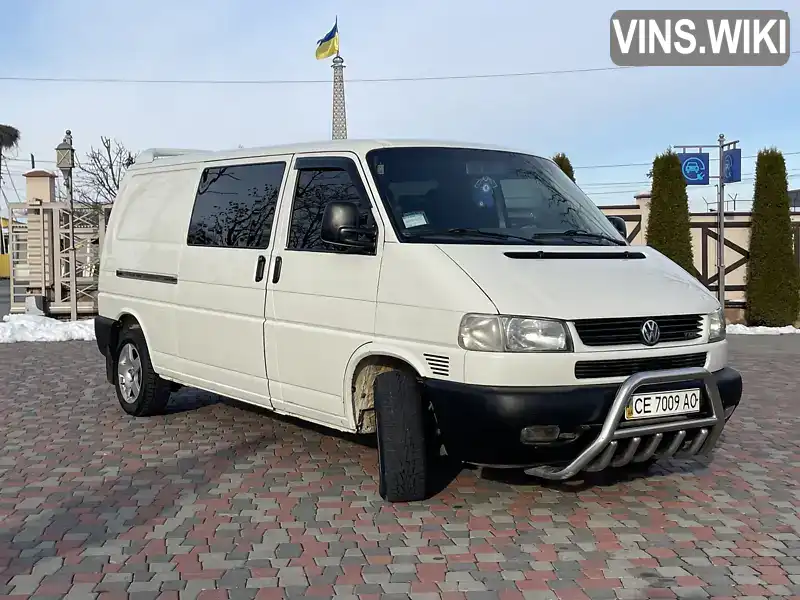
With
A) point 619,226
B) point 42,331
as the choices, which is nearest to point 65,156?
point 42,331

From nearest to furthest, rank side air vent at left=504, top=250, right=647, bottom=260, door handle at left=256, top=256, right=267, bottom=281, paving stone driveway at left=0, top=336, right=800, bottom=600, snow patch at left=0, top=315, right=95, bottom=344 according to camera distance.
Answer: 1. paving stone driveway at left=0, top=336, right=800, bottom=600
2. side air vent at left=504, top=250, right=647, bottom=260
3. door handle at left=256, top=256, right=267, bottom=281
4. snow patch at left=0, top=315, right=95, bottom=344

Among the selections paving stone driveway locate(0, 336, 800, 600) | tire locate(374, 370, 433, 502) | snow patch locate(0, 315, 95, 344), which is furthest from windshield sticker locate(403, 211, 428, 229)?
snow patch locate(0, 315, 95, 344)

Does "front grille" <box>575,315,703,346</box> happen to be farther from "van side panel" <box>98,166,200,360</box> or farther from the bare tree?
the bare tree

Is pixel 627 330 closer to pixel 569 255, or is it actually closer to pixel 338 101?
pixel 569 255

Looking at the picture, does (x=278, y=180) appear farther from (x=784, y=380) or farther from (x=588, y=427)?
(x=784, y=380)

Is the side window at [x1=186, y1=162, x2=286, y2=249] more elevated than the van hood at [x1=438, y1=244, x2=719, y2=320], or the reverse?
the side window at [x1=186, y1=162, x2=286, y2=249]

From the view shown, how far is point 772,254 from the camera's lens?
16812 millimetres

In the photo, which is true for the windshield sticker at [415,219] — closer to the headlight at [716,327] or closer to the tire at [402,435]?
the tire at [402,435]

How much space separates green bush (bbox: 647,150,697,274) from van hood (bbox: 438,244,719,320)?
1232 centimetres

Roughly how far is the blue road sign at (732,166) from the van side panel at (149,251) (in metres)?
14.0

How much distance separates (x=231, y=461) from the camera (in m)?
6.13

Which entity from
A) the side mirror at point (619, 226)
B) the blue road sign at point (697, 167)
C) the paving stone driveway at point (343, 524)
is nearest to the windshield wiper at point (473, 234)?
the side mirror at point (619, 226)

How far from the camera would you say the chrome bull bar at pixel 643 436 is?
4445 millimetres

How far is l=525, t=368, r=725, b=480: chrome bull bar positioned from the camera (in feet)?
14.6
